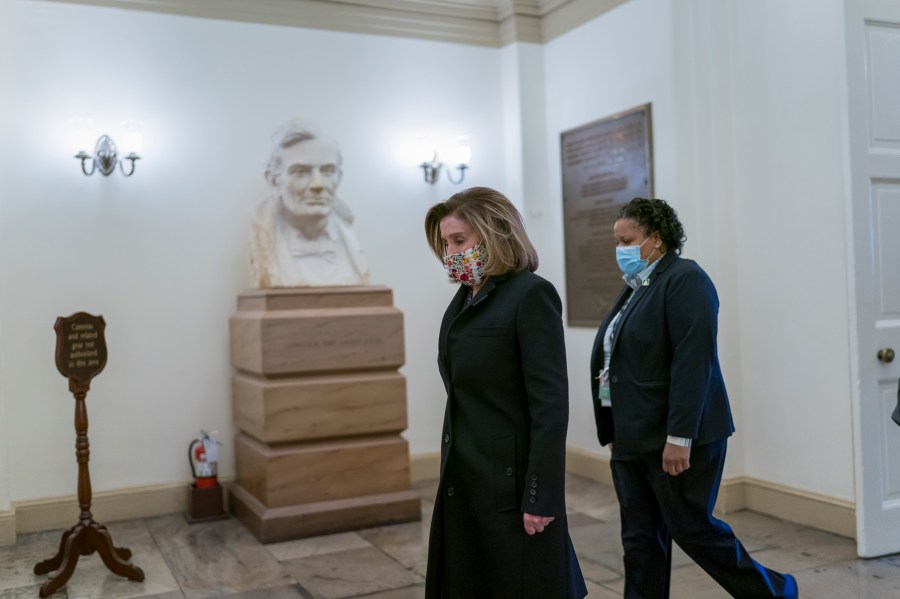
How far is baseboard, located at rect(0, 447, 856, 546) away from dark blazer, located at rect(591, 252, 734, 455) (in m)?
2.11

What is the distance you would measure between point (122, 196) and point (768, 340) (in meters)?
4.27

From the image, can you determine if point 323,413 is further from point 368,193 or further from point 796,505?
point 796,505

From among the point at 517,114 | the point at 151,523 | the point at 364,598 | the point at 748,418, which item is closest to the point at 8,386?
the point at 151,523

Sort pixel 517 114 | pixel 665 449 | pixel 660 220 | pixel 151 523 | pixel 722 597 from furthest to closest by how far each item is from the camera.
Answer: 1. pixel 517 114
2. pixel 151 523
3. pixel 722 597
4. pixel 660 220
5. pixel 665 449

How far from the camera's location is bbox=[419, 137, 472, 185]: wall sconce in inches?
273

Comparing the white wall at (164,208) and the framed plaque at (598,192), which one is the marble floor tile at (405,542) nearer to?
the white wall at (164,208)

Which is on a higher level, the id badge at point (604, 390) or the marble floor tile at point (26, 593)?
the id badge at point (604, 390)

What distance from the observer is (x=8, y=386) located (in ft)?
18.6

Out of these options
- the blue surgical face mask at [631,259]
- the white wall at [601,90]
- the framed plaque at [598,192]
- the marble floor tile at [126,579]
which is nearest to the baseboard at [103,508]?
the marble floor tile at [126,579]

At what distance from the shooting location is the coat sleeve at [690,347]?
126 inches

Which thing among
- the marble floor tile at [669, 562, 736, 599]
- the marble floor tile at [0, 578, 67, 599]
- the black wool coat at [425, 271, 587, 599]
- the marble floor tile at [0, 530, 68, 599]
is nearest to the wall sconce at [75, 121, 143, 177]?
the marble floor tile at [0, 530, 68, 599]

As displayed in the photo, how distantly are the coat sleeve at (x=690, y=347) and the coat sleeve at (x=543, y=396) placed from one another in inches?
34.6

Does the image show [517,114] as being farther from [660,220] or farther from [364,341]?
[660,220]

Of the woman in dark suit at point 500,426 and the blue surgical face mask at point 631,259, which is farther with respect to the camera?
the blue surgical face mask at point 631,259
